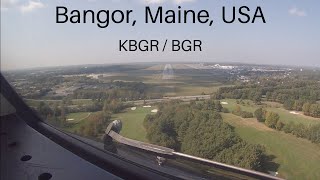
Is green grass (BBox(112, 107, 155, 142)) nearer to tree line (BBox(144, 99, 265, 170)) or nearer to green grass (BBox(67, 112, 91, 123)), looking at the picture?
tree line (BBox(144, 99, 265, 170))

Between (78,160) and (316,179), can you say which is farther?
(78,160)

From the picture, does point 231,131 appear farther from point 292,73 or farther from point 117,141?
point 117,141

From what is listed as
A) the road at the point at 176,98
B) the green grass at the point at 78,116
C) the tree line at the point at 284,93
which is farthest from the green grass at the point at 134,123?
the tree line at the point at 284,93

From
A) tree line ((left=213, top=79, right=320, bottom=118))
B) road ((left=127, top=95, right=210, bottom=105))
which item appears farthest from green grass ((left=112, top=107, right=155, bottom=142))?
tree line ((left=213, top=79, right=320, bottom=118))

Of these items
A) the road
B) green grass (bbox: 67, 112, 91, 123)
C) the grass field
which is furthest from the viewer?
green grass (bbox: 67, 112, 91, 123)

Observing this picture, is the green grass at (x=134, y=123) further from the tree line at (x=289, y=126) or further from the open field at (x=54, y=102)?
the tree line at (x=289, y=126)

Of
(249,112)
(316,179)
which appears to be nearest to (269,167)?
(316,179)

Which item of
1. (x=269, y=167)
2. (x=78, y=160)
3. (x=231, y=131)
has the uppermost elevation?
(x=231, y=131)
